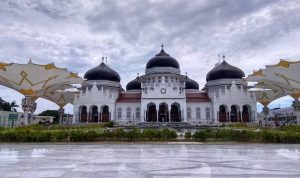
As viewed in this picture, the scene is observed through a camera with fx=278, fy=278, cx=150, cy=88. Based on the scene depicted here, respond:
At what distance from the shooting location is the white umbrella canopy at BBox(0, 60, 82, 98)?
39925mm

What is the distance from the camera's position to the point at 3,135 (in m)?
19.8

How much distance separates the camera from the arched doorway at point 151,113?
5166cm

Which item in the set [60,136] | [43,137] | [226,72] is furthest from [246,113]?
[43,137]

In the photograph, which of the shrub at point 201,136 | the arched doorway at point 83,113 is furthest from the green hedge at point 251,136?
the arched doorway at point 83,113

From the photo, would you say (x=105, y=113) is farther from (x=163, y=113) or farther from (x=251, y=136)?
(x=251, y=136)

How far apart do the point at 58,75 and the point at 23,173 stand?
124 feet

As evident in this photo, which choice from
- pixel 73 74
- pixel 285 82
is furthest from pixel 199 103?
pixel 73 74

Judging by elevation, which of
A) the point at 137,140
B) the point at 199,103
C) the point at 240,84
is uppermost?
the point at 240,84

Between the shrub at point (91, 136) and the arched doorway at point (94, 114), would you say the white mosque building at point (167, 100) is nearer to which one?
the arched doorway at point (94, 114)

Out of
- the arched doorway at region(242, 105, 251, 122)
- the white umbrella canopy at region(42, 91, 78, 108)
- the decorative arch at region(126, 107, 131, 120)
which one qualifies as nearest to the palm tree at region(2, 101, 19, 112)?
the white umbrella canopy at region(42, 91, 78, 108)

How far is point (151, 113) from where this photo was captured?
5247 cm

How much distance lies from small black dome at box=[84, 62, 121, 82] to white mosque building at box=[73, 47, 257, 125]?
200 millimetres

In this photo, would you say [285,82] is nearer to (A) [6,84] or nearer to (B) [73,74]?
(B) [73,74]

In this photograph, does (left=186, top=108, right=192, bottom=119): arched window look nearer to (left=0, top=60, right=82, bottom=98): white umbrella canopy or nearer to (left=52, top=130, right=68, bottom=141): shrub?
(left=0, top=60, right=82, bottom=98): white umbrella canopy
